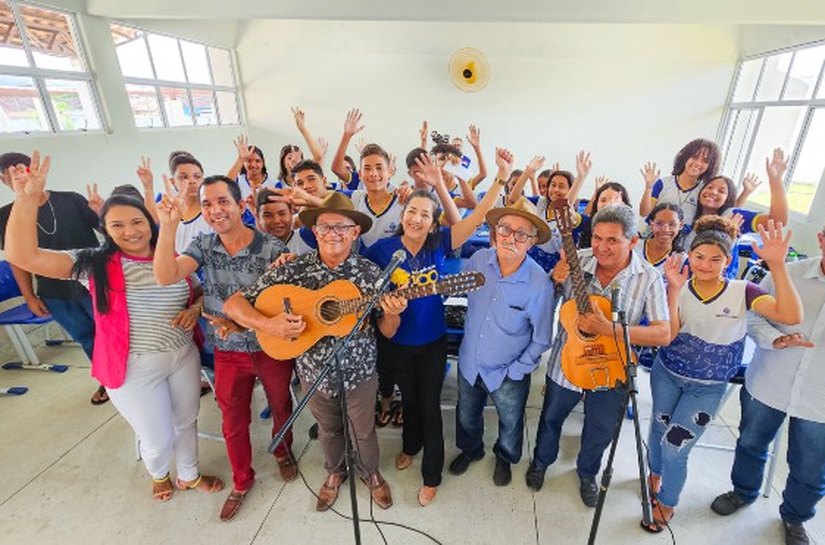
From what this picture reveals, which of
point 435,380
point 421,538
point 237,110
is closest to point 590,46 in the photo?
point 237,110

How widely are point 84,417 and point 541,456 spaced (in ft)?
11.3

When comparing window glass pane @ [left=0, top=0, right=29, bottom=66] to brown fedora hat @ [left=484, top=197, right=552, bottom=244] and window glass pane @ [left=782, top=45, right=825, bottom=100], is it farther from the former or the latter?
window glass pane @ [left=782, top=45, right=825, bottom=100]

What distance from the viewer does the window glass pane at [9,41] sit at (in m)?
4.18

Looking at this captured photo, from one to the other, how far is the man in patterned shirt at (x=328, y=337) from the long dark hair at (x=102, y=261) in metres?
0.57

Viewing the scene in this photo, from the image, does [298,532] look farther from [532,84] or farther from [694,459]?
[532,84]

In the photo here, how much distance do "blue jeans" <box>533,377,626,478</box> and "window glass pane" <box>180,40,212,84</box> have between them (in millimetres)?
8144

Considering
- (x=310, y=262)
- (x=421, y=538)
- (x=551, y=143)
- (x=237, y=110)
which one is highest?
A: (x=237, y=110)

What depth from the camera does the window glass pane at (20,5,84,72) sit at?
449 centimetres

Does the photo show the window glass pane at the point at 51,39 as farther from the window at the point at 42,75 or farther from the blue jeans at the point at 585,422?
the blue jeans at the point at 585,422

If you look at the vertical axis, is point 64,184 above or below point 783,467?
above

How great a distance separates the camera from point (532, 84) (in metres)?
7.63

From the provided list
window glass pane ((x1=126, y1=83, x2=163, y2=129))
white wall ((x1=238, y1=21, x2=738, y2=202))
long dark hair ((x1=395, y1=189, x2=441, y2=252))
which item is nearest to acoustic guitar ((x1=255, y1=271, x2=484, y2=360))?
long dark hair ((x1=395, y1=189, x2=441, y2=252))

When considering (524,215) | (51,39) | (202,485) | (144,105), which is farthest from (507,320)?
(144,105)

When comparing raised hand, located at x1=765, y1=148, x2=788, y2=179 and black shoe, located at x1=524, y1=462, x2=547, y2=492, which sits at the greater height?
raised hand, located at x1=765, y1=148, x2=788, y2=179
